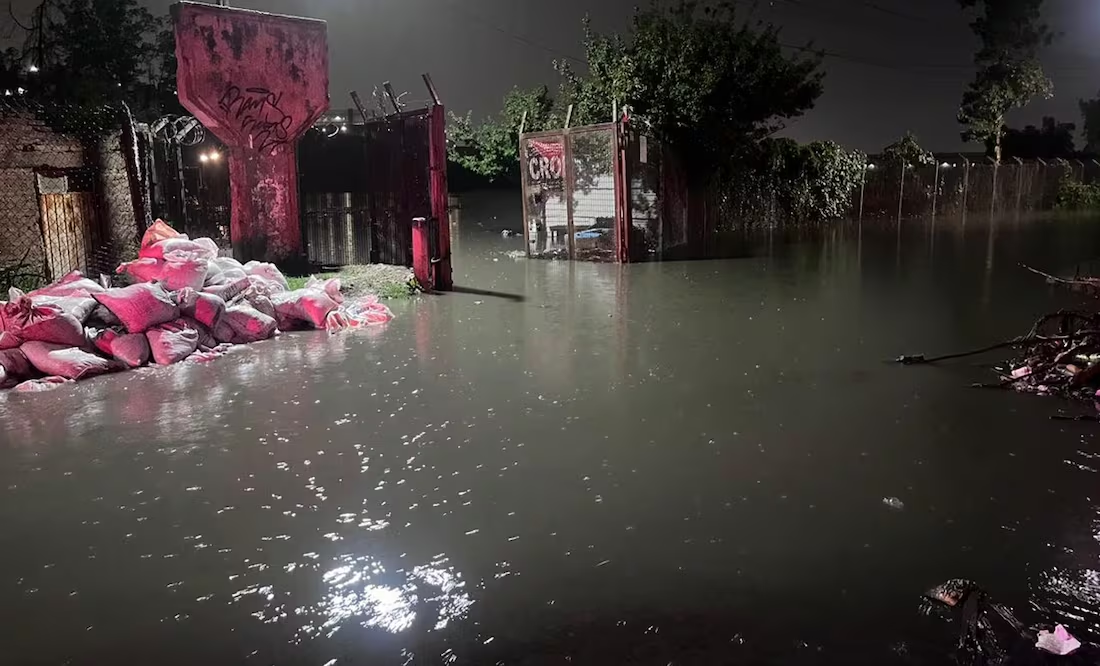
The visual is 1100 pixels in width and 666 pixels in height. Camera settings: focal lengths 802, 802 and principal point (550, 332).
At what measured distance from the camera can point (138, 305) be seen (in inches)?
257

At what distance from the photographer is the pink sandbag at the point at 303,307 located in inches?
313

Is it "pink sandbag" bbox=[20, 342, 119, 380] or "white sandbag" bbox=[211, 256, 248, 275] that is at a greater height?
"white sandbag" bbox=[211, 256, 248, 275]

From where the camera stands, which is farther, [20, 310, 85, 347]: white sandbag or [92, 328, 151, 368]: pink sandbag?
[92, 328, 151, 368]: pink sandbag

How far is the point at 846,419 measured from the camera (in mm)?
4906

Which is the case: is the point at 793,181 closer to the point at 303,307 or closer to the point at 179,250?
the point at 303,307

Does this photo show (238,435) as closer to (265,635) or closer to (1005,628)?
(265,635)

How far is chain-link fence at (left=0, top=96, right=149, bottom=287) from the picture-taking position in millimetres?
9633

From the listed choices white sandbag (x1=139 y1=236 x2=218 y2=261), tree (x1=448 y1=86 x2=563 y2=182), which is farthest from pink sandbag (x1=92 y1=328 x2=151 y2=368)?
tree (x1=448 y1=86 x2=563 y2=182)

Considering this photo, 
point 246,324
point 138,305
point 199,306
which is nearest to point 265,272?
point 246,324

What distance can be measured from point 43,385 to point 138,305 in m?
0.96

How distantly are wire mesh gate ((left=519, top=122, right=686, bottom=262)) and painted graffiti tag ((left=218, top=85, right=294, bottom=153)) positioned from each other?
14.6 feet

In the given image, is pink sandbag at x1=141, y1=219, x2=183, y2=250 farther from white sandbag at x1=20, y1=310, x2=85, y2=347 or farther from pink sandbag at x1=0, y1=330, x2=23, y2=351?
pink sandbag at x1=0, y1=330, x2=23, y2=351

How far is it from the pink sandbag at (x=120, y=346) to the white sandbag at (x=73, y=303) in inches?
7.7

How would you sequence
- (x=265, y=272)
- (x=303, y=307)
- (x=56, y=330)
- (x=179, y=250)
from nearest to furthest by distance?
(x=56, y=330) → (x=179, y=250) → (x=303, y=307) → (x=265, y=272)
